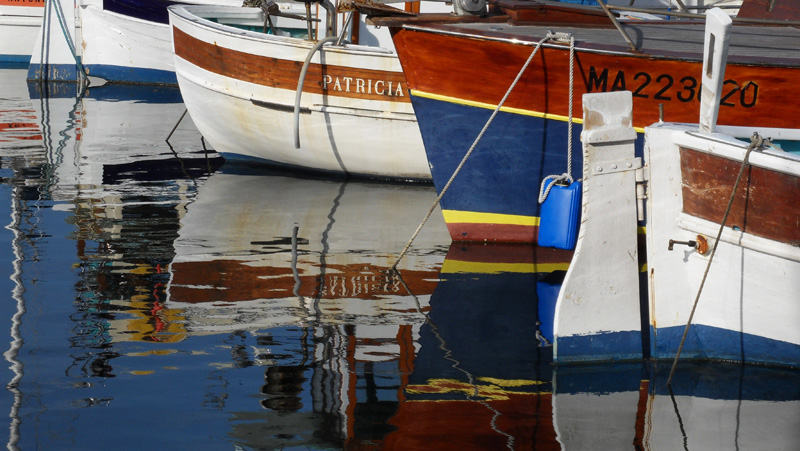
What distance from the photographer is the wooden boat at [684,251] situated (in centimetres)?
545

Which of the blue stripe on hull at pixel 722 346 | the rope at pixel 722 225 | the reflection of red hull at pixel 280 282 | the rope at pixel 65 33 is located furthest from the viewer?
the rope at pixel 65 33

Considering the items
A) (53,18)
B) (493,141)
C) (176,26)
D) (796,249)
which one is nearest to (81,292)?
(493,141)

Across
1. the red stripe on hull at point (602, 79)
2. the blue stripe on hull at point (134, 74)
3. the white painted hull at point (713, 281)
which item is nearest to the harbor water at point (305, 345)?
the white painted hull at point (713, 281)

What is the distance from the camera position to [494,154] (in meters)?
8.24

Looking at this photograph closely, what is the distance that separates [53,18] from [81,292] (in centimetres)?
1558

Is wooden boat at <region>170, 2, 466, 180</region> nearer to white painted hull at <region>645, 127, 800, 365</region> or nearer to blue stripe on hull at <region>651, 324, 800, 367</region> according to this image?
white painted hull at <region>645, 127, 800, 365</region>

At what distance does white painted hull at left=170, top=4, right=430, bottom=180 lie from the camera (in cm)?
1046

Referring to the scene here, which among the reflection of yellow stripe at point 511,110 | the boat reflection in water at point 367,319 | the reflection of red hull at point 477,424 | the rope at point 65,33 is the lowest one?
the reflection of red hull at point 477,424

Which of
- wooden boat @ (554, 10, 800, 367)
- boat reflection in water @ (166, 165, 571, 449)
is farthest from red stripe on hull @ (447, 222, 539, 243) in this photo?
wooden boat @ (554, 10, 800, 367)

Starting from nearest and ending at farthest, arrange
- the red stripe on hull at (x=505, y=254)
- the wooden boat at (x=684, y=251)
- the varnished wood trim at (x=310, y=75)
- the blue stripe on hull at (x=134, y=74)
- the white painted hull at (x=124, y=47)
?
the wooden boat at (x=684, y=251) < the red stripe on hull at (x=505, y=254) < the varnished wood trim at (x=310, y=75) < the white painted hull at (x=124, y=47) < the blue stripe on hull at (x=134, y=74)

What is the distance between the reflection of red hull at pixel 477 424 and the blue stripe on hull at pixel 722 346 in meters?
0.93

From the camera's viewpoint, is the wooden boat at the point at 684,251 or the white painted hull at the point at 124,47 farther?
the white painted hull at the point at 124,47

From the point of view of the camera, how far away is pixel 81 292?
7090 millimetres

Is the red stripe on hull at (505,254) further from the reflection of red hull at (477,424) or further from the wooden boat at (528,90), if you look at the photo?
the reflection of red hull at (477,424)
